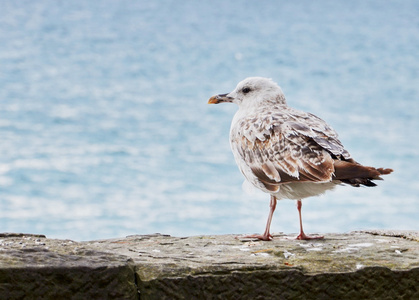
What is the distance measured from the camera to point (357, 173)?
481 cm

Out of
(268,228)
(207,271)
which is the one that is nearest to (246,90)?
(268,228)

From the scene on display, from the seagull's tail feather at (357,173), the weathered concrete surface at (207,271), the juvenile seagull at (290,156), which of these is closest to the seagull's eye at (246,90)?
the juvenile seagull at (290,156)

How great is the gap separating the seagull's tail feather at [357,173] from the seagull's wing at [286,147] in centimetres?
7

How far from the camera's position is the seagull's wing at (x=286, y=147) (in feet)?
16.7

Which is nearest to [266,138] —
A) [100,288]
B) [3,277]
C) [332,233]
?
[332,233]

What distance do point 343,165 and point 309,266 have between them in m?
0.91

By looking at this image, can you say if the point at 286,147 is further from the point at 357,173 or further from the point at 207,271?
the point at 207,271

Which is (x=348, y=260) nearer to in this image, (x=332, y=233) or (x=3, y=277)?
(x=332, y=233)

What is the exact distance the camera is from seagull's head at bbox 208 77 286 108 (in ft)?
20.6

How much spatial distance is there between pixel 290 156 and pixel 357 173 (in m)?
0.65

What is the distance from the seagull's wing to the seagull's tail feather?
7cm

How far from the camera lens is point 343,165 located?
4898mm

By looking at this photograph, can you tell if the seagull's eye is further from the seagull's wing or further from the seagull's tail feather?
the seagull's tail feather

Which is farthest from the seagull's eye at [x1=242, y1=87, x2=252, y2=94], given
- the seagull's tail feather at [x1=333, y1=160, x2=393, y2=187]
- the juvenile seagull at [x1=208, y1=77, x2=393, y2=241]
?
the seagull's tail feather at [x1=333, y1=160, x2=393, y2=187]
